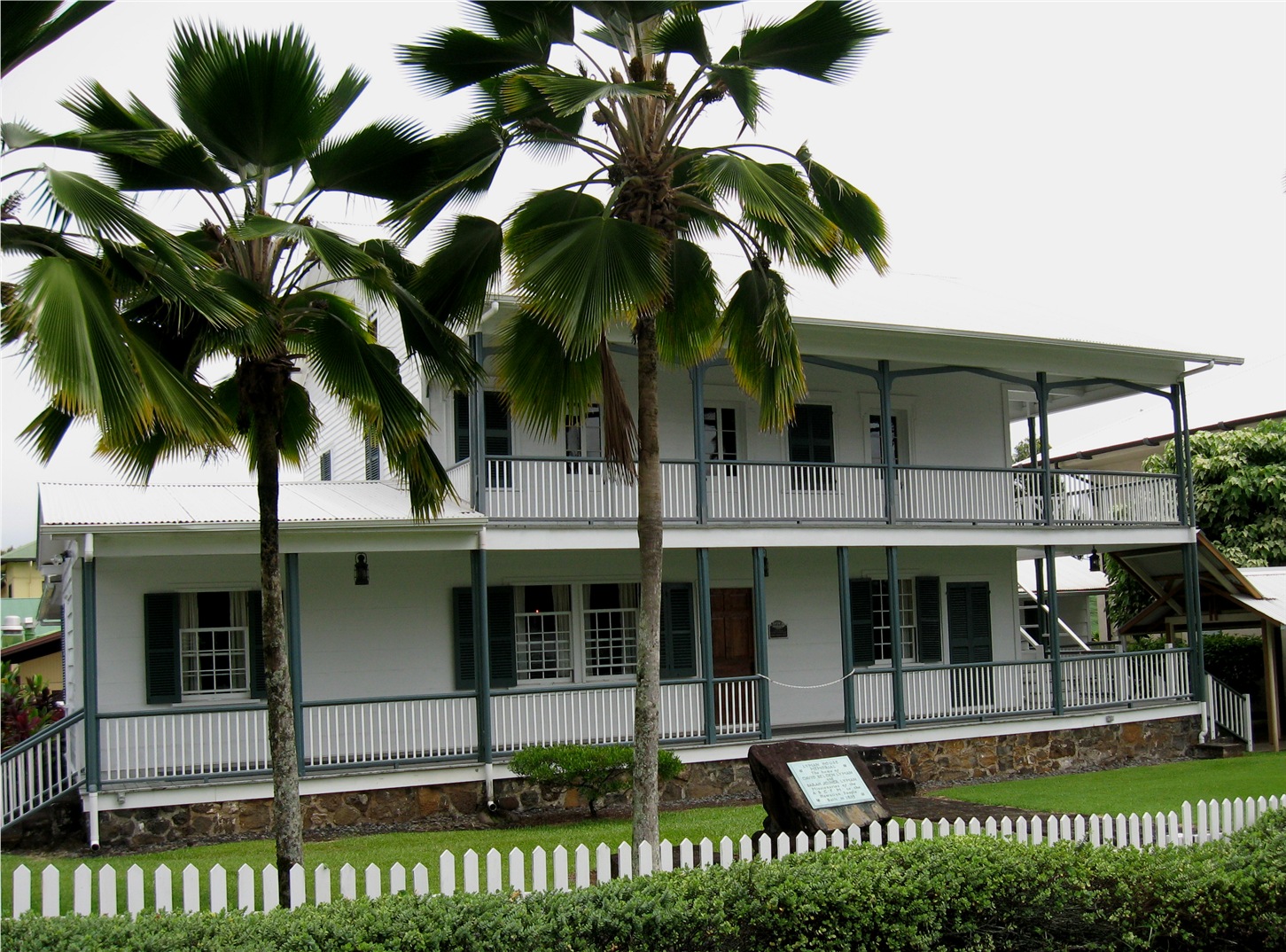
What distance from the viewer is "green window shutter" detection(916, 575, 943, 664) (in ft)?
69.1

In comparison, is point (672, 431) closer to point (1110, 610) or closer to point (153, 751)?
point (153, 751)

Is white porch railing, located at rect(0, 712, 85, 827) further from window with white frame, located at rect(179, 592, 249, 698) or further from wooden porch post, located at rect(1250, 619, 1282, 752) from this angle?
wooden porch post, located at rect(1250, 619, 1282, 752)

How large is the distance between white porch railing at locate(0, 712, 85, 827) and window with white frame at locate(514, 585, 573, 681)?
588 cm

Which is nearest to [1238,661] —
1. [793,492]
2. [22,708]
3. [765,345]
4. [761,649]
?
[793,492]

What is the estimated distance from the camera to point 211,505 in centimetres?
1537

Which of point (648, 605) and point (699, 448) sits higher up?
point (699, 448)

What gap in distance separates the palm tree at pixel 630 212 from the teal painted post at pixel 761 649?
6.51 metres

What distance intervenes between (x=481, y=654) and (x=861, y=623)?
24.3ft

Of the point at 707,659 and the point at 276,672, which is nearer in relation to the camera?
the point at 276,672

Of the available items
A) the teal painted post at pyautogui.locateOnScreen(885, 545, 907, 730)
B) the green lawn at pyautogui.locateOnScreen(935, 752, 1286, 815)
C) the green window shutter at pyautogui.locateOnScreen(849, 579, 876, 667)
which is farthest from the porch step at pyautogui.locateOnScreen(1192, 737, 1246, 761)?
the teal painted post at pyautogui.locateOnScreen(885, 545, 907, 730)

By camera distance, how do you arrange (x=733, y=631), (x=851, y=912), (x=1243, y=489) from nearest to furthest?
1. (x=851, y=912)
2. (x=733, y=631)
3. (x=1243, y=489)

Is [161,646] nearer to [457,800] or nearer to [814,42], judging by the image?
[457,800]

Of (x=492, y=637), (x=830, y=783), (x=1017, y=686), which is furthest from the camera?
(x=1017, y=686)

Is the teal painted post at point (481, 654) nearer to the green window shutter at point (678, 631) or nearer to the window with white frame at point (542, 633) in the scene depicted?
the window with white frame at point (542, 633)
